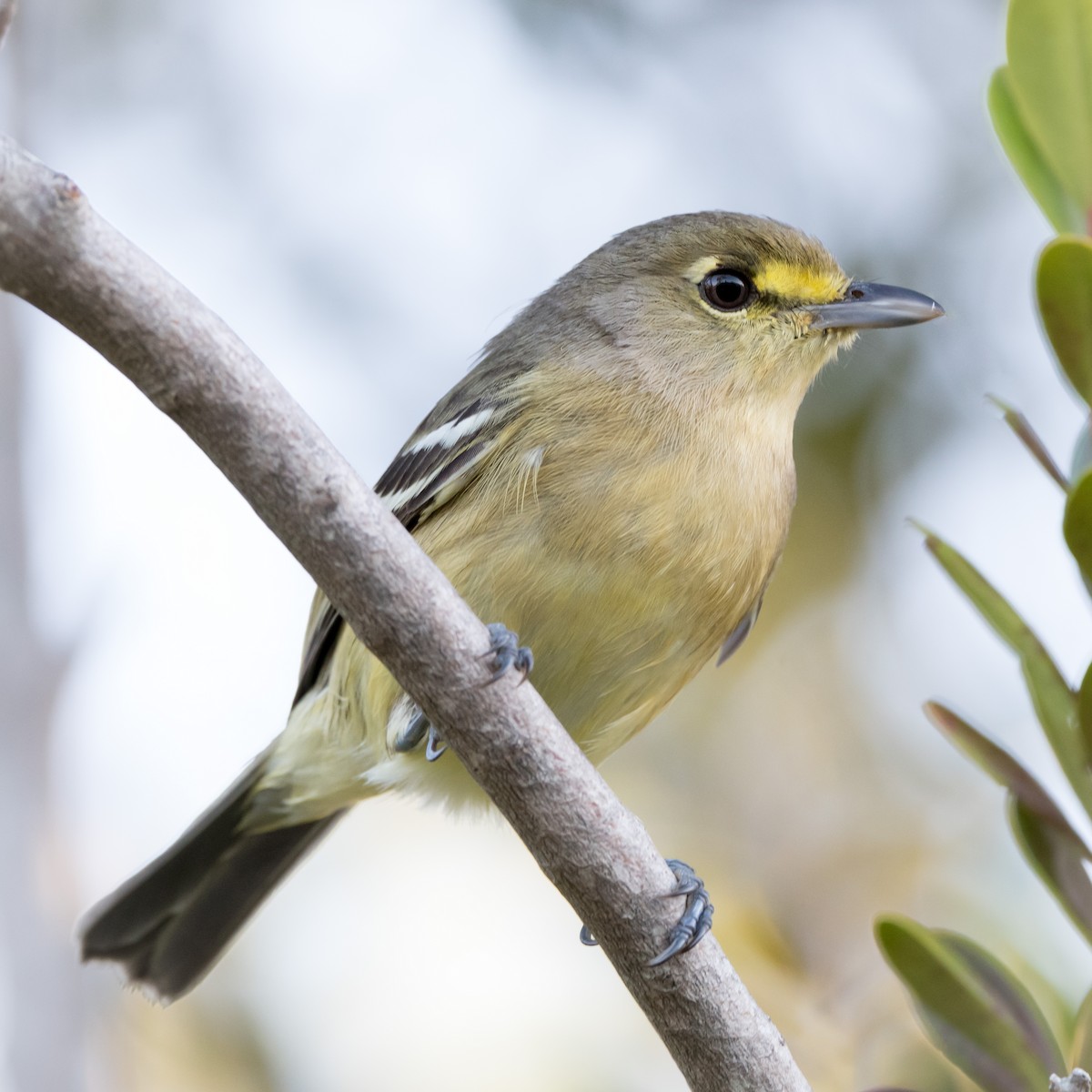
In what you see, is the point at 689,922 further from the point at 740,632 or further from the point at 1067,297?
the point at 740,632

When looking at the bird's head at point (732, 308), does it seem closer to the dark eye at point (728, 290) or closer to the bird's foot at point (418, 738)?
the dark eye at point (728, 290)

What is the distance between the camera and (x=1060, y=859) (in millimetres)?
1577

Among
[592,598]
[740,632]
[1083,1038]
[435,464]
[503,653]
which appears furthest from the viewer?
[740,632]

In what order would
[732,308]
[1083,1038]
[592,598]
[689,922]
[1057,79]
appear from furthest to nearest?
[732,308] < [592,598] < [689,922] < [1057,79] < [1083,1038]

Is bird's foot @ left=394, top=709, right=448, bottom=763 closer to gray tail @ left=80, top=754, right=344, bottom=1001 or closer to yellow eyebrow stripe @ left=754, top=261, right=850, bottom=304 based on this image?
gray tail @ left=80, top=754, right=344, bottom=1001

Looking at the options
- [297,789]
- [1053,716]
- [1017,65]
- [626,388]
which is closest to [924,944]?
[1053,716]

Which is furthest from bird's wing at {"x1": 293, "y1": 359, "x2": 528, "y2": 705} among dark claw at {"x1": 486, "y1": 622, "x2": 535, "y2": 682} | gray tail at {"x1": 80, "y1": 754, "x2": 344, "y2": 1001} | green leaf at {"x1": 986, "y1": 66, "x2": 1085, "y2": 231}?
green leaf at {"x1": 986, "y1": 66, "x2": 1085, "y2": 231}

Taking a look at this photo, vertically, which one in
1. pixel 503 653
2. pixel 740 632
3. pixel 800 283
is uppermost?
pixel 800 283

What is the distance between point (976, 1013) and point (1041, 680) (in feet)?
1.33

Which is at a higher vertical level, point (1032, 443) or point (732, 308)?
point (732, 308)

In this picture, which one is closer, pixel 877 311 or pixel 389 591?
pixel 389 591

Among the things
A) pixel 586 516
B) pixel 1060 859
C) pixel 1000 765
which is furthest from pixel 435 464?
pixel 1060 859

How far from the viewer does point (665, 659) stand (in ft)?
10.2

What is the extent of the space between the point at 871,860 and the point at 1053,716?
2.76m
